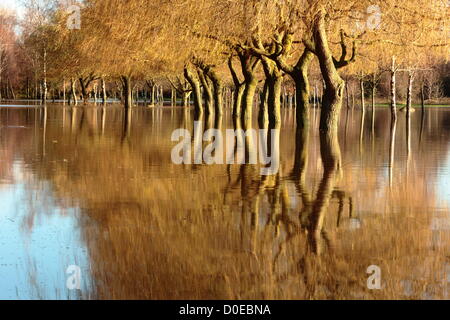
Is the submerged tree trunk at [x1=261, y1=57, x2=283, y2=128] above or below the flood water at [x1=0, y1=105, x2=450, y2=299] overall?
A: above

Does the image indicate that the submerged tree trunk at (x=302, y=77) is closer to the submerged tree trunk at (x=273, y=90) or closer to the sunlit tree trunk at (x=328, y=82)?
the sunlit tree trunk at (x=328, y=82)

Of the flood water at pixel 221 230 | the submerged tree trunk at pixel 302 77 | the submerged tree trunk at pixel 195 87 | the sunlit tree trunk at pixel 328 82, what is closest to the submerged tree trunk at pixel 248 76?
the submerged tree trunk at pixel 302 77

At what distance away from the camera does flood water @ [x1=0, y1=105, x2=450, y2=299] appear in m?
5.67

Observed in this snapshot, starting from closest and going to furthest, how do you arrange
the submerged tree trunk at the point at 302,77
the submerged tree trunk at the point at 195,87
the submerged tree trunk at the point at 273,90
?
the submerged tree trunk at the point at 302,77 → the submerged tree trunk at the point at 273,90 → the submerged tree trunk at the point at 195,87

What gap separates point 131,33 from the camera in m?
26.8

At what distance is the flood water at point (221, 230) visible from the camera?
5672 millimetres

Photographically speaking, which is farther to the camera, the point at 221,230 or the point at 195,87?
the point at 195,87

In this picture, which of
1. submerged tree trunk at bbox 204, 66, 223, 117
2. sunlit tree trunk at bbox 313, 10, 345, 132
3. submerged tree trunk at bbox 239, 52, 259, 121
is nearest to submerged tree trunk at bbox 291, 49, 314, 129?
sunlit tree trunk at bbox 313, 10, 345, 132

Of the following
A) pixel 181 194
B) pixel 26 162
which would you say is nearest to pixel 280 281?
pixel 181 194

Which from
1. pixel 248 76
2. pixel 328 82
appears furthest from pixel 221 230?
pixel 248 76

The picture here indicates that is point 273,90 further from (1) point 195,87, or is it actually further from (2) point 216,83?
(1) point 195,87

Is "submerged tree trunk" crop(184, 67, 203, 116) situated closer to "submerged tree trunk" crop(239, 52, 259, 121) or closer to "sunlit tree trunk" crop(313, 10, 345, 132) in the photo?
"submerged tree trunk" crop(239, 52, 259, 121)

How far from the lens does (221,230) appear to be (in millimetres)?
7816
